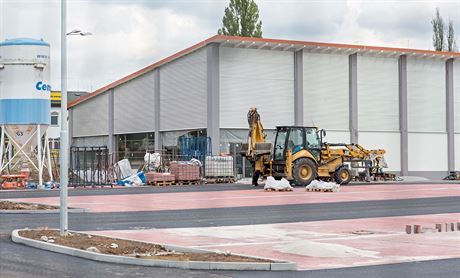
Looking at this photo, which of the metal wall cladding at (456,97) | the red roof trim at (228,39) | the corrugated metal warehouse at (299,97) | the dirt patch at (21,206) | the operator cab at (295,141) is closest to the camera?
the dirt patch at (21,206)

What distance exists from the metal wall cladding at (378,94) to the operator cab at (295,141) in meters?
16.7

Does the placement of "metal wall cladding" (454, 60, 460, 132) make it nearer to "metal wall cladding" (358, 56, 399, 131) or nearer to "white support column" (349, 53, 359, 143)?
"metal wall cladding" (358, 56, 399, 131)

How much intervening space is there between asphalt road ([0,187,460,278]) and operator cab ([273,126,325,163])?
11.1m

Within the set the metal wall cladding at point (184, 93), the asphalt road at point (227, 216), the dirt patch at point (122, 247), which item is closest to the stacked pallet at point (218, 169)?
the metal wall cladding at point (184, 93)

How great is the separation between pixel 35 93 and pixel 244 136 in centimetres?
1625

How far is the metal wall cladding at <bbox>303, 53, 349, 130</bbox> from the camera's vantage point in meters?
57.4

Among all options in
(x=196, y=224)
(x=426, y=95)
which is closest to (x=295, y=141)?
(x=196, y=224)

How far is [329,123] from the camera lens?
58188 millimetres

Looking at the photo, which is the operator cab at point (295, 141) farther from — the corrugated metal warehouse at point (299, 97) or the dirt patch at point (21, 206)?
the dirt patch at point (21, 206)

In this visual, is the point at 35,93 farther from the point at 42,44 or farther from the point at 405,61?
the point at 405,61

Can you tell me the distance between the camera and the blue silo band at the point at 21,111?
149 ft

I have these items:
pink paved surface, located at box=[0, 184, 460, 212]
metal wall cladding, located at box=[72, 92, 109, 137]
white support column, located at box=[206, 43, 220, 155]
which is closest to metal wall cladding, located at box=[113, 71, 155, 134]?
metal wall cladding, located at box=[72, 92, 109, 137]

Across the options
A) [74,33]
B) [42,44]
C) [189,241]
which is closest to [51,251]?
[189,241]

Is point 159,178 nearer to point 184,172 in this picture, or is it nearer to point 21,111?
point 184,172
